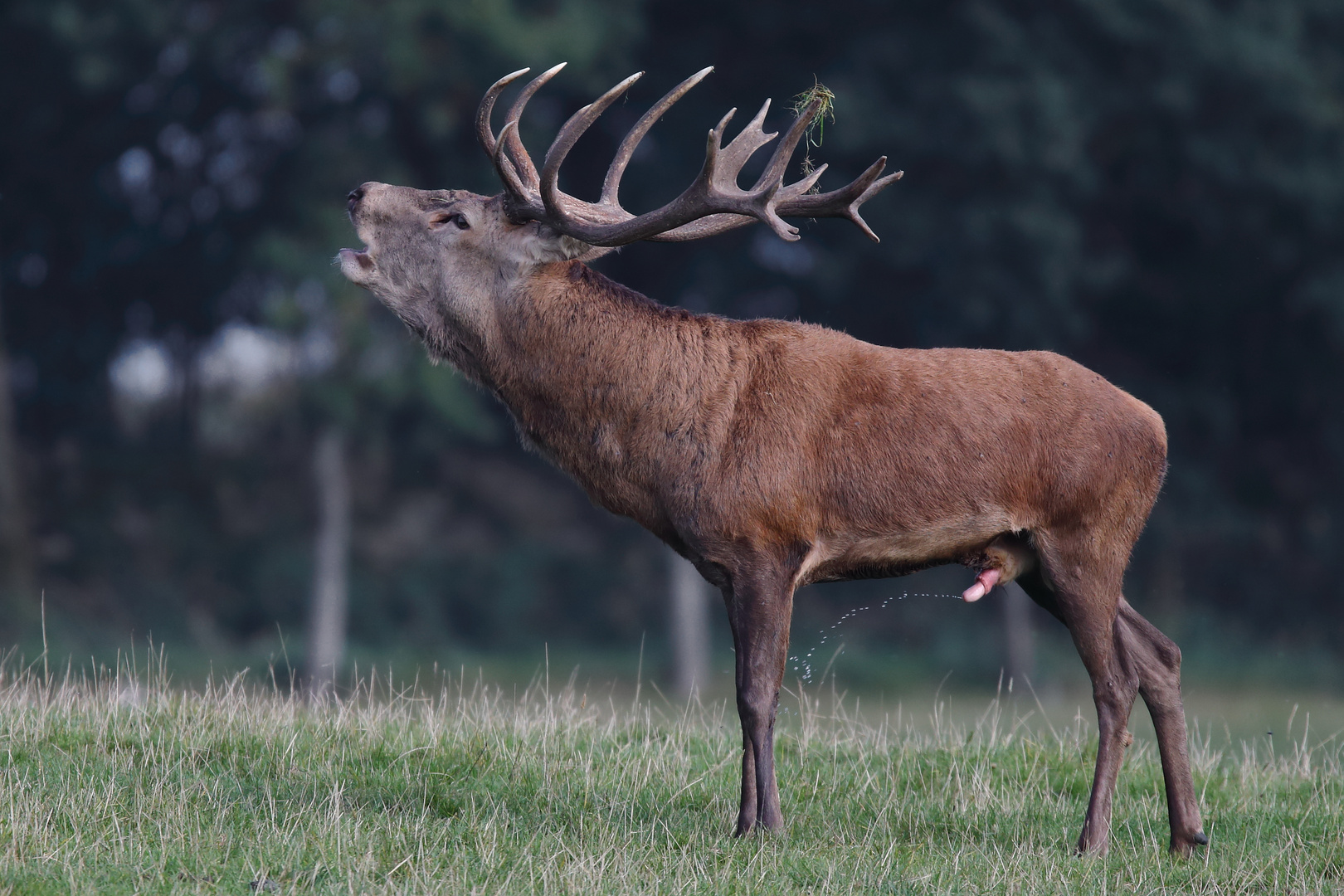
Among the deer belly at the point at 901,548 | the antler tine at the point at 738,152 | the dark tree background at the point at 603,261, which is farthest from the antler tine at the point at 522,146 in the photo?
the dark tree background at the point at 603,261

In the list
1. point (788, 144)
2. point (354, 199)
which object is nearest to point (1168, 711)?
point (788, 144)

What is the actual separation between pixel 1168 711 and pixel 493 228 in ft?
11.3

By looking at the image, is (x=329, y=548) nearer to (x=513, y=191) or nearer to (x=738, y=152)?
(x=513, y=191)

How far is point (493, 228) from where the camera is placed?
21.1ft

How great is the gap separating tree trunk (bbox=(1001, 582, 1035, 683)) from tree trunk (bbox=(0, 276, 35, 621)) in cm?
1152

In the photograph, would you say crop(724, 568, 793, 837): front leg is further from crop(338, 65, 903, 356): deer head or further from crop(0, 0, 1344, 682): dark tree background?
crop(0, 0, 1344, 682): dark tree background

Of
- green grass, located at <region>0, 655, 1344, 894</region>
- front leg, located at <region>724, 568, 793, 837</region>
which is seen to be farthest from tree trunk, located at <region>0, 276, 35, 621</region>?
front leg, located at <region>724, 568, 793, 837</region>

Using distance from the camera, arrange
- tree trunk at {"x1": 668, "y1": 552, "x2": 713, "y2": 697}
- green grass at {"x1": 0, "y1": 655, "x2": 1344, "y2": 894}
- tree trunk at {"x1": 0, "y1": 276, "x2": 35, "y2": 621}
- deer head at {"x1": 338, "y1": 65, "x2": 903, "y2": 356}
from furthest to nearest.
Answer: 1. tree trunk at {"x1": 668, "y1": 552, "x2": 713, "y2": 697}
2. tree trunk at {"x1": 0, "y1": 276, "x2": 35, "y2": 621}
3. deer head at {"x1": 338, "y1": 65, "x2": 903, "y2": 356}
4. green grass at {"x1": 0, "y1": 655, "x2": 1344, "y2": 894}

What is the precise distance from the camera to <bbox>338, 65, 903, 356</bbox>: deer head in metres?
6.20

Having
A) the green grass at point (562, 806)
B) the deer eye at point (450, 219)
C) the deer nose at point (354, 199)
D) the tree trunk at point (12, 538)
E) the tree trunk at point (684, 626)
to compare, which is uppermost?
the deer nose at point (354, 199)

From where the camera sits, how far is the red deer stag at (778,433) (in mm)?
5844

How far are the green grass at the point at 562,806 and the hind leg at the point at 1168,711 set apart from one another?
0.40 ft

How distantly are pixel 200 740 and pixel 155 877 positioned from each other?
179 cm

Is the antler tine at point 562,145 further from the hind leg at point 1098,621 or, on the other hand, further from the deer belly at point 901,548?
the hind leg at point 1098,621
